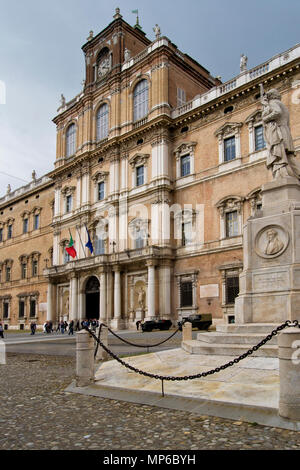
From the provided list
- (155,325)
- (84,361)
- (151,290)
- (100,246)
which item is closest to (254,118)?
(151,290)

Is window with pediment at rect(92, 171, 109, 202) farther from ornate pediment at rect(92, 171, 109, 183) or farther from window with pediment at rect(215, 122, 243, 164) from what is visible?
window with pediment at rect(215, 122, 243, 164)

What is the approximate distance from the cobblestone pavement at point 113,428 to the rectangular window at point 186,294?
2394 centimetres

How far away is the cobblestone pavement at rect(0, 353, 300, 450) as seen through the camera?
4164 millimetres

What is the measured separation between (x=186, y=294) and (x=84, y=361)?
23762 millimetres

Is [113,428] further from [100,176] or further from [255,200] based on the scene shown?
[100,176]

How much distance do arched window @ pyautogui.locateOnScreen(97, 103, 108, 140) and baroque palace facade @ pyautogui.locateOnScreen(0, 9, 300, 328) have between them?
10 cm

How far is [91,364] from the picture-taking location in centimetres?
741

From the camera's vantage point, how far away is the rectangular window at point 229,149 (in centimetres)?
2992

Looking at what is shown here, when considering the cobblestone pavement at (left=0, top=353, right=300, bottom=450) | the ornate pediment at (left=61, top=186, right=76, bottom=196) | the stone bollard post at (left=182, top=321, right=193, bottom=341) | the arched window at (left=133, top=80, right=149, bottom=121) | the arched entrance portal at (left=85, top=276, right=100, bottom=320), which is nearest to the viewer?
the cobblestone pavement at (left=0, top=353, right=300, bottom=450)

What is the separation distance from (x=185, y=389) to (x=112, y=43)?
41.4 m

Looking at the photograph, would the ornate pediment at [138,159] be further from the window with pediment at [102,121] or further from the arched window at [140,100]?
the window with pediment at [102,121]

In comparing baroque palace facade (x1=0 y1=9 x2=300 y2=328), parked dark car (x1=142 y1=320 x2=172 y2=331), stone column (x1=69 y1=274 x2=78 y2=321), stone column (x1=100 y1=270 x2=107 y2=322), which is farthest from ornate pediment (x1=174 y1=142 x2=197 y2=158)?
stone column (x1=69 y1=274 x2=78 y2=321)

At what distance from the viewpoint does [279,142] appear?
444 inches
